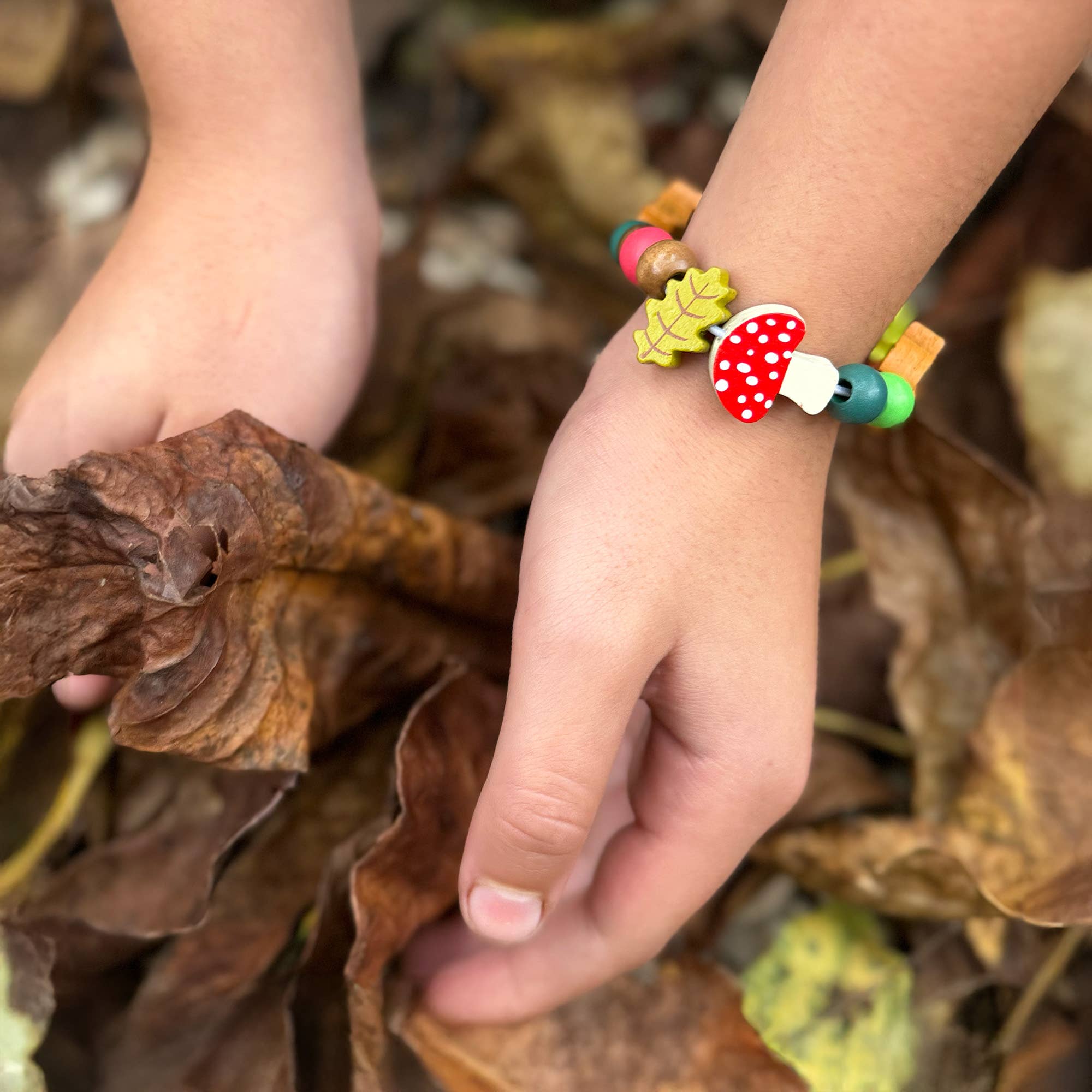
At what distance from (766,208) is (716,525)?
0.86ft

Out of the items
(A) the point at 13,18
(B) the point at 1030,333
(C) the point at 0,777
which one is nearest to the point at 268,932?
(C) the point at 0,777

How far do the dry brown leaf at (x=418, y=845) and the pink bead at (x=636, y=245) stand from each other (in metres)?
0.40

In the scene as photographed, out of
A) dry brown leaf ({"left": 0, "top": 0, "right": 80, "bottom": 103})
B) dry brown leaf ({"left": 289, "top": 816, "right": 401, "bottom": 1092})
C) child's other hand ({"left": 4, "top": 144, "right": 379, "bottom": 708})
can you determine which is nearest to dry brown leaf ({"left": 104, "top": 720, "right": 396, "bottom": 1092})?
dry brown leaf ({"left": 289, "top": 816, "right": 401, "bottom": 1092})

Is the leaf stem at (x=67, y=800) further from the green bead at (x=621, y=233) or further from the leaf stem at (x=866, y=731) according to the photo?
the leaf stem at (x=866, y=731)

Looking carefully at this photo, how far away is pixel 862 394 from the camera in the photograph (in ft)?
2.61

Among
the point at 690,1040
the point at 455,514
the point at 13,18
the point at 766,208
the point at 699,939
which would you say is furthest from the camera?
the point at 13,18

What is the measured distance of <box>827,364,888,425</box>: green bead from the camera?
31.4 inches

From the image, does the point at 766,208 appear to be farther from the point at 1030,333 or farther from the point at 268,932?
the point at 268,932

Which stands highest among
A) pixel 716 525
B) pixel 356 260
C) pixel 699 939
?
pixel 716 525

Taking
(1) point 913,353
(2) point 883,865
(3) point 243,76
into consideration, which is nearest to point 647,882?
(2) point 883,865

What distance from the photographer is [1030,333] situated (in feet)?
3.98

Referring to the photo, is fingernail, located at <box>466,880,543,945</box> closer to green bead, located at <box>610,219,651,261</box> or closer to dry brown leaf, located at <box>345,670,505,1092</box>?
dry brown leaf, located at <box>345,670,505,1092</box>

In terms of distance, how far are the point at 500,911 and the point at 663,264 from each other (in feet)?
1.82

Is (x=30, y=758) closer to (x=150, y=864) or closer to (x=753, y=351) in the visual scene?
(x=150, y=864)
